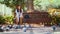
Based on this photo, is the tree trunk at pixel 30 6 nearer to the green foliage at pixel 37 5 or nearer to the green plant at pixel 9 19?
the green foliage at pixel 37 5

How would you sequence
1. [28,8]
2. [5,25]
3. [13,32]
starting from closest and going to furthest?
[13,32] < [5,25] < [28,8]

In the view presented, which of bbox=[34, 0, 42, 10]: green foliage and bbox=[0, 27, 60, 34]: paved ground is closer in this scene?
bbox=[0, 27, 60, 34]: paved ground

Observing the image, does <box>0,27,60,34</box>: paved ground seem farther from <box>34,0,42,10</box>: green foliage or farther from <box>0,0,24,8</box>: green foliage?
<box>0,0,24,8</box>: green foliage

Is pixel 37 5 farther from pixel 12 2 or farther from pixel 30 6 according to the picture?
pixel 12 2

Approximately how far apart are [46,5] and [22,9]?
31.5 inches

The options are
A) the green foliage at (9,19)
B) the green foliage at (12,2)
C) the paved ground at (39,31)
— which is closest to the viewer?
the paved ground at (39,31)

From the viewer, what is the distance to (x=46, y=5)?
728 cm

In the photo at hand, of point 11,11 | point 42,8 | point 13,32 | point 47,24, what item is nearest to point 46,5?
point 42,8

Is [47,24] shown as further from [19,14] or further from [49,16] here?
[19,14]

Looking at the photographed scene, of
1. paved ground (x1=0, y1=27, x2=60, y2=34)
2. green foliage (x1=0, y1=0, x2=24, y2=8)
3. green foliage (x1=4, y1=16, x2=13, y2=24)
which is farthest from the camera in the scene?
green foliage (x1=0, y1=0, x2=24, y2=8)

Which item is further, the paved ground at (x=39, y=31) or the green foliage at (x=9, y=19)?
the green foliage at (x=9, y=19)

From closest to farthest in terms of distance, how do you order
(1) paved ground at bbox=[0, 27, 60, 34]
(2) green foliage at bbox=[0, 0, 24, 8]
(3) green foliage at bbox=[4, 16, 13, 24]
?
(1) paved ground at bbox=[0, 27, 60, 34] → (3) green foliage at bbox=[4, 16, 13, 24] → (2) green foliage at bbox=[0, 0, 24, 8]

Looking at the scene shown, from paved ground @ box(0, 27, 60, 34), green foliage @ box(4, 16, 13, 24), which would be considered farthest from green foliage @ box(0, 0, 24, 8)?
paved ground @ box(0, 27, 60, 34)

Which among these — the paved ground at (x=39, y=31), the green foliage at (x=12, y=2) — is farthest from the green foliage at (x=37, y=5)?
the paved ground at (x=39, y=31)
